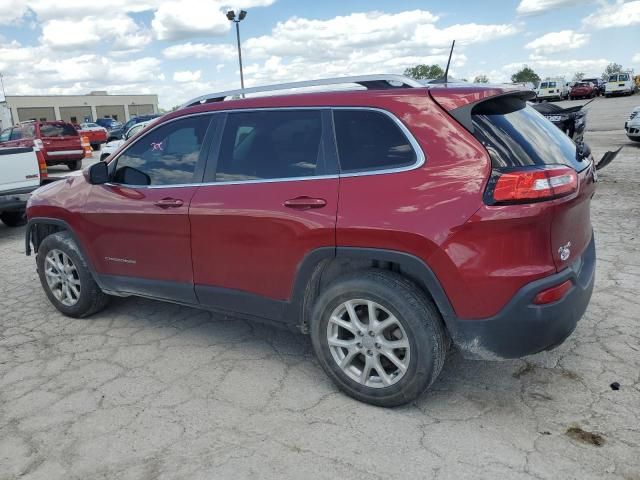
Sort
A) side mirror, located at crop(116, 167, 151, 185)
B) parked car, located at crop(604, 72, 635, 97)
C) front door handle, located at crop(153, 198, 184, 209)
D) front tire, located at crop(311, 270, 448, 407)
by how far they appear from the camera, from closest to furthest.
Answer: front tire, located at crop(311, 270, 448, 407) < front door handle, located at crop(153, 198, 184, 209) < side mirror, located at crop(116, 167, 151, 185) < parked car, located at crop(604, 72, 635, 97)

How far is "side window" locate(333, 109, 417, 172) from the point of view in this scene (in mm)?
2830

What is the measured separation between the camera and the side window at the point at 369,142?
2830mm

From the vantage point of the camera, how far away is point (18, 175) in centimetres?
774

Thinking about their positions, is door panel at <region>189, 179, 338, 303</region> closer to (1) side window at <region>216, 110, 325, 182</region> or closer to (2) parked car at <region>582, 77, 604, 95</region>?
(1) side window at <region>216, 110, 325, 182</region>

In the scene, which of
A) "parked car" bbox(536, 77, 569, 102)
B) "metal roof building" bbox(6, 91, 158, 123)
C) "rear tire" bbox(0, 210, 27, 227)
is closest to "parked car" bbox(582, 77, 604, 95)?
"parked car" bbox(536, 77, 569, 102)

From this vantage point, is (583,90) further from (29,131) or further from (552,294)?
(552,294)

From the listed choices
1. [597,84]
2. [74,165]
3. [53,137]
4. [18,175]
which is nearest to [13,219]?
[18,175]

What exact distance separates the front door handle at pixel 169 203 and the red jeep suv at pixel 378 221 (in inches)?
0.6

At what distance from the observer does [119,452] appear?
2.73 meters

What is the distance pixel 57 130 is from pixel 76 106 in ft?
265

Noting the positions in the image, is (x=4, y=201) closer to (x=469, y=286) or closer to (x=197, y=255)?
(x=197, y=255)

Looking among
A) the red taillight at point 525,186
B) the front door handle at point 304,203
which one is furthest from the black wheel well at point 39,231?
the red taillight at point 525,186

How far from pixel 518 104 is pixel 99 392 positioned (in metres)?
3.04

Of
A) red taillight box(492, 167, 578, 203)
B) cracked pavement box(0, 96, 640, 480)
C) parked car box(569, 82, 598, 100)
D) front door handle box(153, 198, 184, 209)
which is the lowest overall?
cracked pavement box(0, 96, 640, 480)
